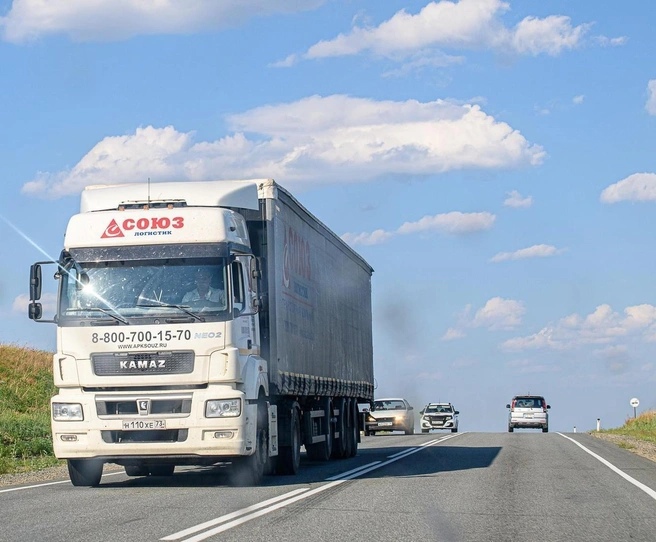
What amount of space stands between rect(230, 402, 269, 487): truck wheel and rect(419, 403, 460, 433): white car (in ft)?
114

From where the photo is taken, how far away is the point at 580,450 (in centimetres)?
2609

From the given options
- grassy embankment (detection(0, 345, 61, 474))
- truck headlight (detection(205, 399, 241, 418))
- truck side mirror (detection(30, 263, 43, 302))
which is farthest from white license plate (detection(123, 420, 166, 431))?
grassy embankment (detection(0, 345, 61, 474))

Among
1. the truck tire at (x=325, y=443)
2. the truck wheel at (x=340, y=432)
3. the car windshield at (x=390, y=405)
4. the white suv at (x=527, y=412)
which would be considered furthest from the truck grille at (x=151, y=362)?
the white suv at (x=527, y=412)

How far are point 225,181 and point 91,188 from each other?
75.2 inches

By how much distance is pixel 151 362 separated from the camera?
1394 cm

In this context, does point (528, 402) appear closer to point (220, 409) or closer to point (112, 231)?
point (220, 409)

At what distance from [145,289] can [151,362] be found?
0.96 m

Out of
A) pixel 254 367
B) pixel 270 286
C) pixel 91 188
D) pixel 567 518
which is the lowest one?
pixel 567 518

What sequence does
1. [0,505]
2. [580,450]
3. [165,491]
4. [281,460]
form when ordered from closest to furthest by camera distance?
[0,505] < [165,491] < [281,460] < [580,450]

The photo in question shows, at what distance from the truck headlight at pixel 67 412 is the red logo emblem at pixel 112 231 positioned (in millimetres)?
2223

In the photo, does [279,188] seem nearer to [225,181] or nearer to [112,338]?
[225,181]

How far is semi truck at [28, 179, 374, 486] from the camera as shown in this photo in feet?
45.7

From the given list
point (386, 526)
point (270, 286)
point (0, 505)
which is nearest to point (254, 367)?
point (270, 286)

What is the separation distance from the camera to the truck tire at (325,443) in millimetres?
20281
